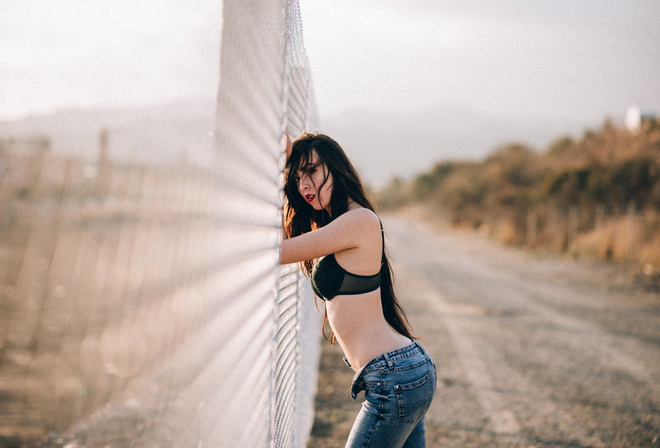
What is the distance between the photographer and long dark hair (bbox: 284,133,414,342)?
2.22 meters

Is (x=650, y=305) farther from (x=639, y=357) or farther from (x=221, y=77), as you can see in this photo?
(x=221, y=77)

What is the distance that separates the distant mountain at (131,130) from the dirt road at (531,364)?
2.38 m

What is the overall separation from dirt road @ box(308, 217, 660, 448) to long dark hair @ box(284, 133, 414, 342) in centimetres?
82

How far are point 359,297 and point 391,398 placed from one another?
0.40 metres

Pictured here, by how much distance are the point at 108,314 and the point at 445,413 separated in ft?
15.2

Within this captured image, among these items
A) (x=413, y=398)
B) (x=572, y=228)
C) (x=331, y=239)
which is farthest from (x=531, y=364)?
(x=572, y=228)

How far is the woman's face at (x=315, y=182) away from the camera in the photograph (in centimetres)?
222

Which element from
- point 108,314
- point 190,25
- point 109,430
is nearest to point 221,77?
point 190,25

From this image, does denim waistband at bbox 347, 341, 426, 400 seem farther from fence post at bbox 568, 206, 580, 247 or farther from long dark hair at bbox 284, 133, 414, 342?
fence post at bbox 568, 206, 580, 247

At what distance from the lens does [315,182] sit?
7.38ft

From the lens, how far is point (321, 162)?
2225 mm

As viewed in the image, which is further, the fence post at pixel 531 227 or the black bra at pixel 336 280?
the fence post at pixel 531 227

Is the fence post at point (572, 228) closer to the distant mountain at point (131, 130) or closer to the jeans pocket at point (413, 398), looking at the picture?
the jeans pocket at point (413, 398)

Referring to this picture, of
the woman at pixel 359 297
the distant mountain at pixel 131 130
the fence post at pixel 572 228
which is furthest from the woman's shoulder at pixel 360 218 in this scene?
the fence post at pixel 572 228
